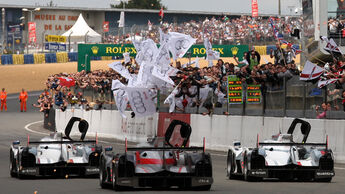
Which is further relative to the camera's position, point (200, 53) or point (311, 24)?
point (200, 53)

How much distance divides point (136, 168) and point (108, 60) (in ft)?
188

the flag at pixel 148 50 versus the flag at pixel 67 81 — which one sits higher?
the flag at pixel 148 50

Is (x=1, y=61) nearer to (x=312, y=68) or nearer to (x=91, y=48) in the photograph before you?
(x=91, y=48)

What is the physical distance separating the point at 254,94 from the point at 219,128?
252 cm

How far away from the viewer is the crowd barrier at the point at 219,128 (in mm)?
22547

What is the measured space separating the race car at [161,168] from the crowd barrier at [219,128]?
5.08m

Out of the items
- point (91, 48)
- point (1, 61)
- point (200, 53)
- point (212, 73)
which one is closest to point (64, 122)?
point (91, 48)

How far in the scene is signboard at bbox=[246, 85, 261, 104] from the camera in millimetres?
24922

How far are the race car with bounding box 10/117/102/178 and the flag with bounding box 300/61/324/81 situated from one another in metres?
6.74

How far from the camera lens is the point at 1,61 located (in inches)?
2810

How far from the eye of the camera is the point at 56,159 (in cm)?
1730

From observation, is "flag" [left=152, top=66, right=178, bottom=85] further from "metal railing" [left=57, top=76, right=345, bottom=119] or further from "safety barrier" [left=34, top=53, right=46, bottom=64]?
"safety barrier" [left=34, top=53, right=46, bottom=64]

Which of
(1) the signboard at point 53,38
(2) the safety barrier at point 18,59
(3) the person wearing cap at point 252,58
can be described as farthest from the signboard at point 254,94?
(2) the safety barrier at point 18,59

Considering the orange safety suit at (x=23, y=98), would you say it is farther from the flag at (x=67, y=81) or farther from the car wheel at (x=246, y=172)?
the car wheel at (x=246, y=172)
